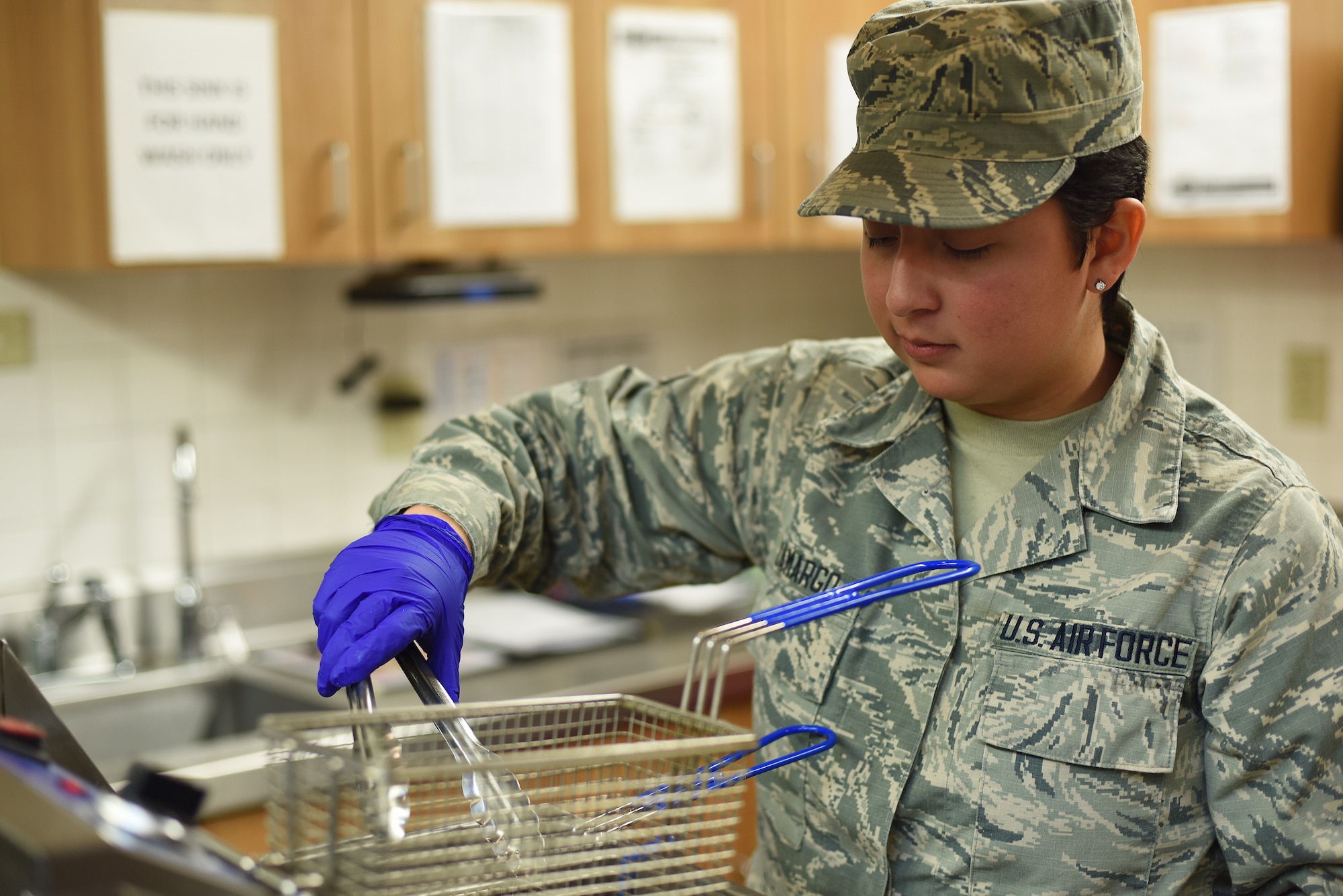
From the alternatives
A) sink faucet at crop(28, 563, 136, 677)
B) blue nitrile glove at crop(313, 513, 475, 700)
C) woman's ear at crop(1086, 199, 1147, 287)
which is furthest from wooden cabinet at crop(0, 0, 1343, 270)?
woman's ear at crop(1086, 199, 1147, 287)

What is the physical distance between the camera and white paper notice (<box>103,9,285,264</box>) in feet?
6.50

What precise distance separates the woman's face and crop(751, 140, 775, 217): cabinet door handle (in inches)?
58.4

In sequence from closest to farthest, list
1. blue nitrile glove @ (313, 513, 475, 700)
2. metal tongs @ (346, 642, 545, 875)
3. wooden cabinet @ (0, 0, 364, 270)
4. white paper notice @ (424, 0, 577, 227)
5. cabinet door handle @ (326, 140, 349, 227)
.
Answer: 1. metal tongs @ (346, 642, 545, 875)
2. blue nitrile glove @ (313, 513, 475, 700)
3. wooden cabinet @ (0, 0, 364, 270)
4. cabinet door handle @ (326, 140, 349, 227)
5. white paper notice @ (424, 0, 577, 227)

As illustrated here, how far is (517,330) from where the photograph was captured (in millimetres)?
2822

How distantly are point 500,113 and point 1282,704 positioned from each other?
1.65 metres

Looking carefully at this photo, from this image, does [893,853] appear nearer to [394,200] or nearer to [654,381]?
[654,381]

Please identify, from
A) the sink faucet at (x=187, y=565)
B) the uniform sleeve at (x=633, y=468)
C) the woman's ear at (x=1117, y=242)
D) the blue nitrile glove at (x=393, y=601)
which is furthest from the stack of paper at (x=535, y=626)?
the woman's ear at (x=1117, y=242)

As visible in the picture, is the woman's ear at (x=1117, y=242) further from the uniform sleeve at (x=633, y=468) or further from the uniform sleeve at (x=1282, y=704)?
the uniform sleeve at (x=633, y=468)

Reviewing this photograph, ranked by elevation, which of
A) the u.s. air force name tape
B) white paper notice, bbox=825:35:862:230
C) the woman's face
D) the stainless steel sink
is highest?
white paper notice, bbox=825:35:862:230

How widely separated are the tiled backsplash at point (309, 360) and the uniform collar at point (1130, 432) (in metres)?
1.56

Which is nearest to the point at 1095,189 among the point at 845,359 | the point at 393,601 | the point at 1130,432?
the point at 1130,432

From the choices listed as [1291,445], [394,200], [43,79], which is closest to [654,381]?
[394,200]

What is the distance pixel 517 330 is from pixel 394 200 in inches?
25.8

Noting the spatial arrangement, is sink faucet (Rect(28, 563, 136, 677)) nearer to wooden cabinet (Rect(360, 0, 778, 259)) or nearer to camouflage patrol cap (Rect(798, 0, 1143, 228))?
wooden cabinet (Rect(360, 0, 778, 259))
